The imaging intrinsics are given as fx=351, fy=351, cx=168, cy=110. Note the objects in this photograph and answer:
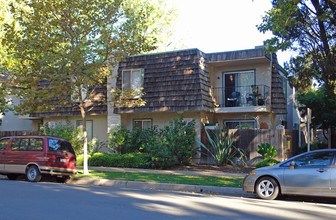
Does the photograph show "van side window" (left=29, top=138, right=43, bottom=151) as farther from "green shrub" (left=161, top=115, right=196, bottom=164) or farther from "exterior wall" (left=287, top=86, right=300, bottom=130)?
"exterior wall" (left=287, top=86, right=300, bottom=130)

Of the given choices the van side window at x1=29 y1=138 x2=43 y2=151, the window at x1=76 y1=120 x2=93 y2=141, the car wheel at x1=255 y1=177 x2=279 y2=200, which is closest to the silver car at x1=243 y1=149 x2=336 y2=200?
the car wheel at x1=255 y1=177 x2=279 y2=200

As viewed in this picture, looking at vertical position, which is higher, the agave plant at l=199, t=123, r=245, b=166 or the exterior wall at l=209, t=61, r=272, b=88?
the exterior wall at l=209, t=61, r=272, b=88

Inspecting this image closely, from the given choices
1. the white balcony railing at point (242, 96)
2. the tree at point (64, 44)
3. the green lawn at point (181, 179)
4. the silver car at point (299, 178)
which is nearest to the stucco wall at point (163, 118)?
the white balcony railing at point (242, 96)

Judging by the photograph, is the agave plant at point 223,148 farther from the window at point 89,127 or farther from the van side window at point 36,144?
the window at point 89,127

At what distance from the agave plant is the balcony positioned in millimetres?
2131

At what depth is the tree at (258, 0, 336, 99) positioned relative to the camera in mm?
14742

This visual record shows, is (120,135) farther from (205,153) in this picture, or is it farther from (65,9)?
(65,9)

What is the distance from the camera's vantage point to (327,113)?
2147 centimetres

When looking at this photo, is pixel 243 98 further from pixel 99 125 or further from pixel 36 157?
pixel 36 157

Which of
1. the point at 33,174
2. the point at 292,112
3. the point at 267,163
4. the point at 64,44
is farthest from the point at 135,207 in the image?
the point at 292,112

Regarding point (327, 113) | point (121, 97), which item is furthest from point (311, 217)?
point (327, 113)

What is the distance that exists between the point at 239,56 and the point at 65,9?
918 cm

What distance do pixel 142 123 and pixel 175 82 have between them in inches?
142

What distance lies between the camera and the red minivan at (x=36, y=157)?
12.9 metres
